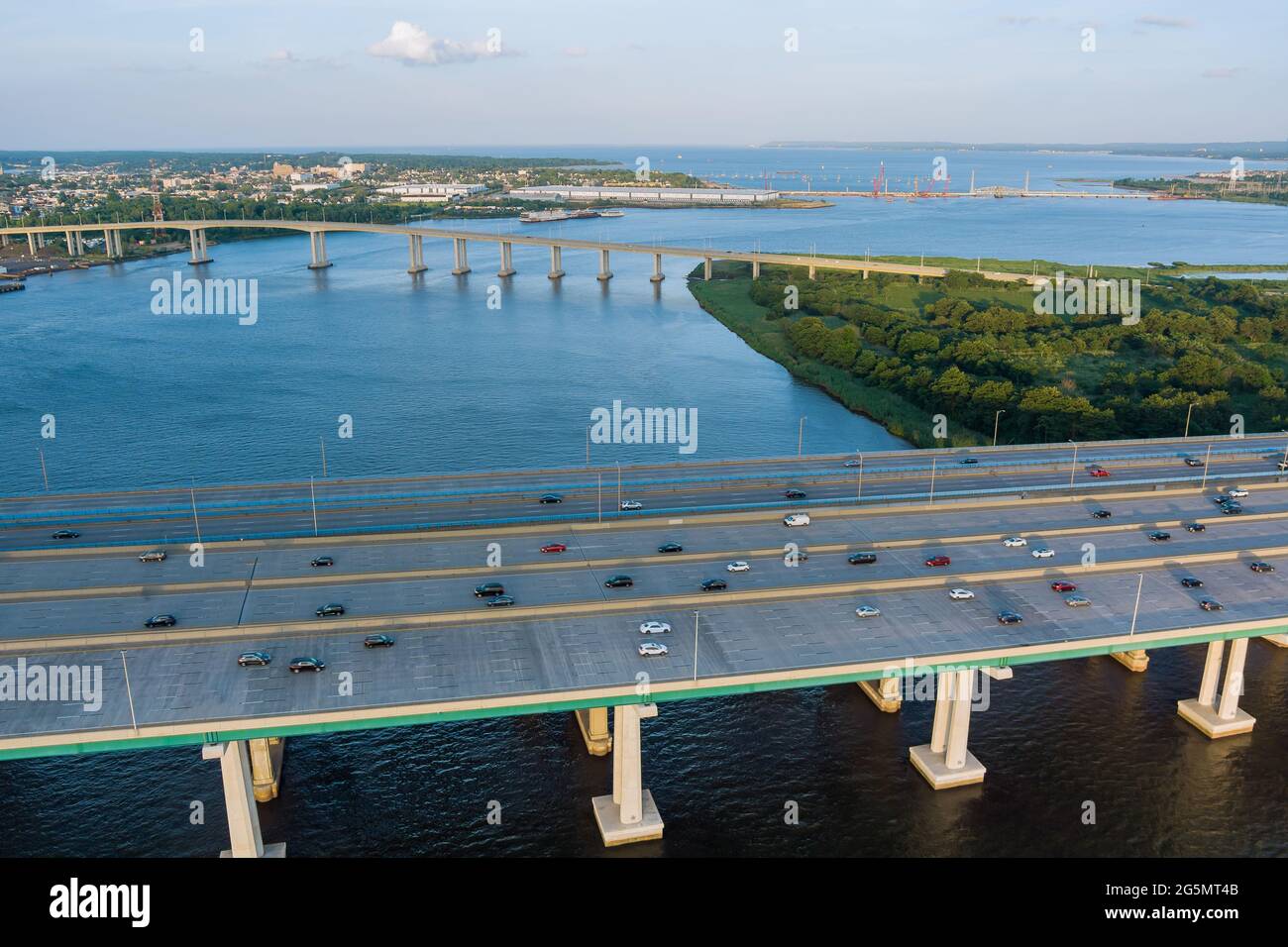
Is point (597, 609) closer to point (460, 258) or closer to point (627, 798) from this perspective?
point (627, 798)

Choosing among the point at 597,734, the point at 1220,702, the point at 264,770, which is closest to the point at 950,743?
the point at 1220,702

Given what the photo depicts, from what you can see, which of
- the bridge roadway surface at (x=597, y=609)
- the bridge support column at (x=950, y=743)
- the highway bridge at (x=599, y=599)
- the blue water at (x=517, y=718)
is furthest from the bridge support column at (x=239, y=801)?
the bridge support column at (x=950, y=743)

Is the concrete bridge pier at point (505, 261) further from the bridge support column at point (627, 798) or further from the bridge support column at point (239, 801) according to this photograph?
the bridge support column at point (239, 801)

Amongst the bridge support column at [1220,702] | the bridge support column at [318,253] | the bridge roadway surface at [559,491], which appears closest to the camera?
the bridge support column at [1220,702]

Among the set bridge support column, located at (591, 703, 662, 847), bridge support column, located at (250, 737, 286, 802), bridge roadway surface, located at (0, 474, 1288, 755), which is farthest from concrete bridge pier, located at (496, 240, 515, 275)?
bridge support column, located at (591, 703, 662, 847)

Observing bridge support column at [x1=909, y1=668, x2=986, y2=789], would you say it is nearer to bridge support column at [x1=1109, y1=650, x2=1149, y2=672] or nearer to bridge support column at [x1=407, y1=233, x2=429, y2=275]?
bridge support column at [x1=1109, y1=650, x2=1149, y2=672]

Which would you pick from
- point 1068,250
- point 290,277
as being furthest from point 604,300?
point 1068,250
